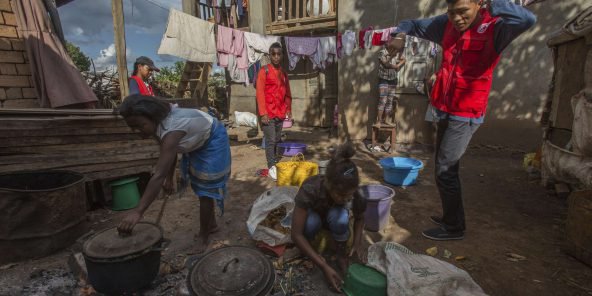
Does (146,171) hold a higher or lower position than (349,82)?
lower

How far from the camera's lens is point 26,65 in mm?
4531

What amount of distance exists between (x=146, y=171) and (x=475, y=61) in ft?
14.0

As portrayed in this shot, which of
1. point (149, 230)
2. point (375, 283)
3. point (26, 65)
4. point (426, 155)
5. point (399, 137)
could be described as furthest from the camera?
point (399, 137)

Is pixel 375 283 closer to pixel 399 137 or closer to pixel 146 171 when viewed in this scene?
pixel 146 171

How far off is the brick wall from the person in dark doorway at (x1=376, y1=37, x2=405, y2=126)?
6622 millimetres

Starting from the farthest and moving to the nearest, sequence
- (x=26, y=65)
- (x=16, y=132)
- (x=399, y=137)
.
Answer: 1. (x=399, y=137)
2. (x=26, y=65)
3. (x=16, y=132)

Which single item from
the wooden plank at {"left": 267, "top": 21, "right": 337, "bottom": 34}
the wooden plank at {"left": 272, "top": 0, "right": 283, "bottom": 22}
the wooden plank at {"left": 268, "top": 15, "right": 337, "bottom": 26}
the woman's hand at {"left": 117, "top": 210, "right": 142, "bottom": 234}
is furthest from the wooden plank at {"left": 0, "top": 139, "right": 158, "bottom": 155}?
the wooden plank at {"left": 272, "top": 0, "right": 283, "bottom": 22}

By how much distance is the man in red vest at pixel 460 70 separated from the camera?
2383 millimetres

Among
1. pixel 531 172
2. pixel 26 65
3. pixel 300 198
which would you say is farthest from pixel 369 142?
pixel 26 65

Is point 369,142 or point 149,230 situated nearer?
point 149,230

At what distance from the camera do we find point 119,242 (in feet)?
6.93

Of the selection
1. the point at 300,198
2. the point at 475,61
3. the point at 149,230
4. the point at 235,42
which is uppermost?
the point at 235,42

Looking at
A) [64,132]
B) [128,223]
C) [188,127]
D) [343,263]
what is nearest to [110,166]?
[64,132]

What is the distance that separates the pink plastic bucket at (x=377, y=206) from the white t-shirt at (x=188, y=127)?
1764 millimetres
